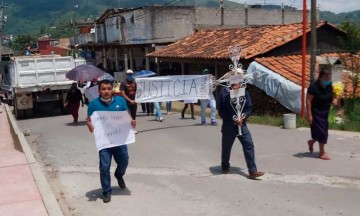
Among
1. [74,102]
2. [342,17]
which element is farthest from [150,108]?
[342,17]

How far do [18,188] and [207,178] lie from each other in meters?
3.00

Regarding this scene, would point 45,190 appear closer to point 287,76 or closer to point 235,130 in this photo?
point 235,130

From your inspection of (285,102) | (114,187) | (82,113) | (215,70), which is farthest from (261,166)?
(215,70)

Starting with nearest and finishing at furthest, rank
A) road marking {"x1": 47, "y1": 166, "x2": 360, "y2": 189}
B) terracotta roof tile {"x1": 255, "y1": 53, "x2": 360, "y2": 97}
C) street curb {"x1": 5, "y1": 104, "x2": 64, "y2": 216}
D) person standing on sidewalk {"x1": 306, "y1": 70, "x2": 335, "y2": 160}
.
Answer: street curb {"x1": 5, "y1": 104, "x2": 64, "y2": 216}, road marking {"x1": 47, "y1": 166, "x2": 360, "y2": 189}, person standing on sidewalk {"x1": 306, "y1": 70, "x2": 335, "y2": 160}, terracotta roof tile {"x1": 255, "y1": 53, "x2": 360, "y2": 97}

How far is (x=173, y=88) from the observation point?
14.5 m

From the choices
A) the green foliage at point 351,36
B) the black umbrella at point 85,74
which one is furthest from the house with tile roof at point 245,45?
the black umbrella at point 85,74

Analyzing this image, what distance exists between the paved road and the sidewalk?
14.3 inches

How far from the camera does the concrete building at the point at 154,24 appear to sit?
34812 millimetres

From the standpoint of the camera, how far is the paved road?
6.20 metres

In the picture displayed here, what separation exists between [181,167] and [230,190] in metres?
1.80

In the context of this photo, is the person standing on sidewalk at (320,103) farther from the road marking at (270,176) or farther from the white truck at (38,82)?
the white truck at (38,82)

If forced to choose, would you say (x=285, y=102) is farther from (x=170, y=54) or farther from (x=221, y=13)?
(x=221, y=13)

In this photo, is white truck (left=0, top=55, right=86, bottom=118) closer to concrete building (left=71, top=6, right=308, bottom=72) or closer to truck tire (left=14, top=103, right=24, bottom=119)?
truck tire (left=14, top=103, right=24, bottom=119)

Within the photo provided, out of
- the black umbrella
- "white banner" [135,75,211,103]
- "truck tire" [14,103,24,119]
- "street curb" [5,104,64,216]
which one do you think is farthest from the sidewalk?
"truck tire" [14,103,24,119]
